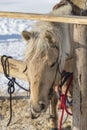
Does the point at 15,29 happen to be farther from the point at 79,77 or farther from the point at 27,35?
the point at 79,77

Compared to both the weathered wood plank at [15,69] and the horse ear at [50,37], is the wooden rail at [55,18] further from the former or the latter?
the weathered wood plank at [15,69]

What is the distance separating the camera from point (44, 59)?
2.83 metres

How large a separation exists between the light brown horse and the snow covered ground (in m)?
2.76

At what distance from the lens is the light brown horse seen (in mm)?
2818

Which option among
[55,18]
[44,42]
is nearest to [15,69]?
[44,42]

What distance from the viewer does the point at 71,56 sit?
119 inches

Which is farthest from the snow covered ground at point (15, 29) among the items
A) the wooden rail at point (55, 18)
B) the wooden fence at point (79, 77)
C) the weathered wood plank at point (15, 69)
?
the wooden fence at point (79, 77)

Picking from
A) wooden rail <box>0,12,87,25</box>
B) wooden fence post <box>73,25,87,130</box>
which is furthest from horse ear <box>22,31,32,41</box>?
wooden fence post <box>73,25,87,130</box>

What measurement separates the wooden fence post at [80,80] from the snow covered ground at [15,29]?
→ 298 centimetres

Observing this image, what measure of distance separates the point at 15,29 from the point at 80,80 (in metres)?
7.43

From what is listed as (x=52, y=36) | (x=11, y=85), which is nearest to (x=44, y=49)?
(x=52, y=36)

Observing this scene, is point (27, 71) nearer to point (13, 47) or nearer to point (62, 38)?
point (62, 38)

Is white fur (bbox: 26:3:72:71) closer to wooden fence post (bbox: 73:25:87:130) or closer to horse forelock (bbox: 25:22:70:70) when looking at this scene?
horse forelock (bbox: 25:22:70:70)

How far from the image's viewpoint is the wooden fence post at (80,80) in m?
2.79
